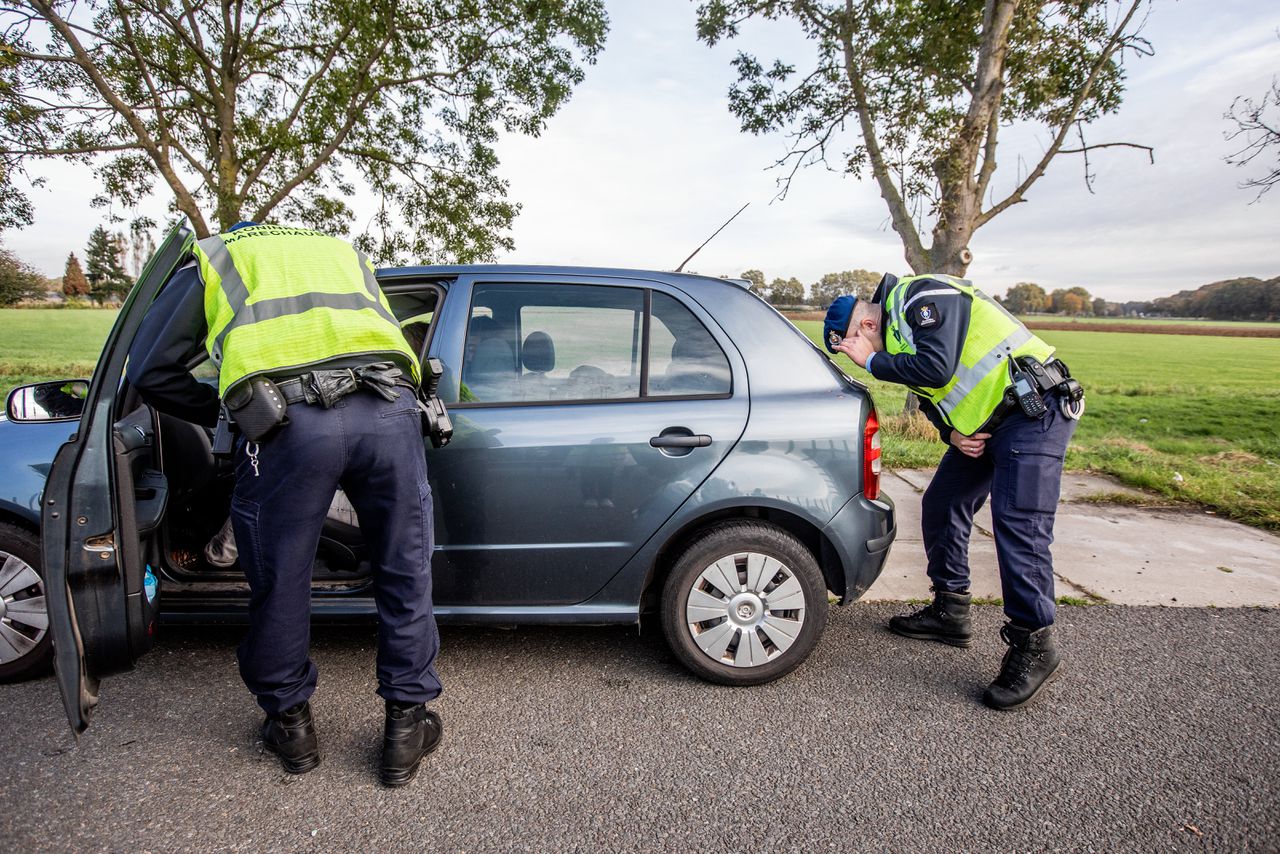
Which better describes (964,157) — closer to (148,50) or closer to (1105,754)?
(1105,754)

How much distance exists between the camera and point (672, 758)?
2303 mm

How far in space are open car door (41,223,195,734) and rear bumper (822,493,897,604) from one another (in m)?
2.37

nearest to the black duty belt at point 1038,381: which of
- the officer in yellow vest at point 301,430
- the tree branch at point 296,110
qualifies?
the officer in yellow vest at point 301,430

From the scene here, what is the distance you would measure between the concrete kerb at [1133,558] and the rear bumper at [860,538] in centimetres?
101

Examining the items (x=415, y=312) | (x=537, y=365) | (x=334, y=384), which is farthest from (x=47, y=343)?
(x=334, y=384)

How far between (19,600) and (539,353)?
2.12 m

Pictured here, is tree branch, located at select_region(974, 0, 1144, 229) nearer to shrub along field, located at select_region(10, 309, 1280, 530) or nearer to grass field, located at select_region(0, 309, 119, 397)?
shrub along field, located at select_region(10, 309, 1280, 530)

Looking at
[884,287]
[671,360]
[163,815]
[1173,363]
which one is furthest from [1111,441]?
[1173,363]

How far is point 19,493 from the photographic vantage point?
2566 millimetres

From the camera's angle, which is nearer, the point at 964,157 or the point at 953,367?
the point at 953,367

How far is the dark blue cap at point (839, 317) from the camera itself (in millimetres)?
3078

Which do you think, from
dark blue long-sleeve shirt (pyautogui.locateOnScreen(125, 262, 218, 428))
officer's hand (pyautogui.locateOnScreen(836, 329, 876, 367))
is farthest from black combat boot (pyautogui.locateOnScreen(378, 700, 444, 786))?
officer's hand (pyautogui.locateOnScreen(836, 329, 876, 367))

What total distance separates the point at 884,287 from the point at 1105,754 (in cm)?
189

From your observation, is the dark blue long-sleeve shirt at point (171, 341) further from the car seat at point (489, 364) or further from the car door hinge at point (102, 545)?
the car seat at point (489, 364)
